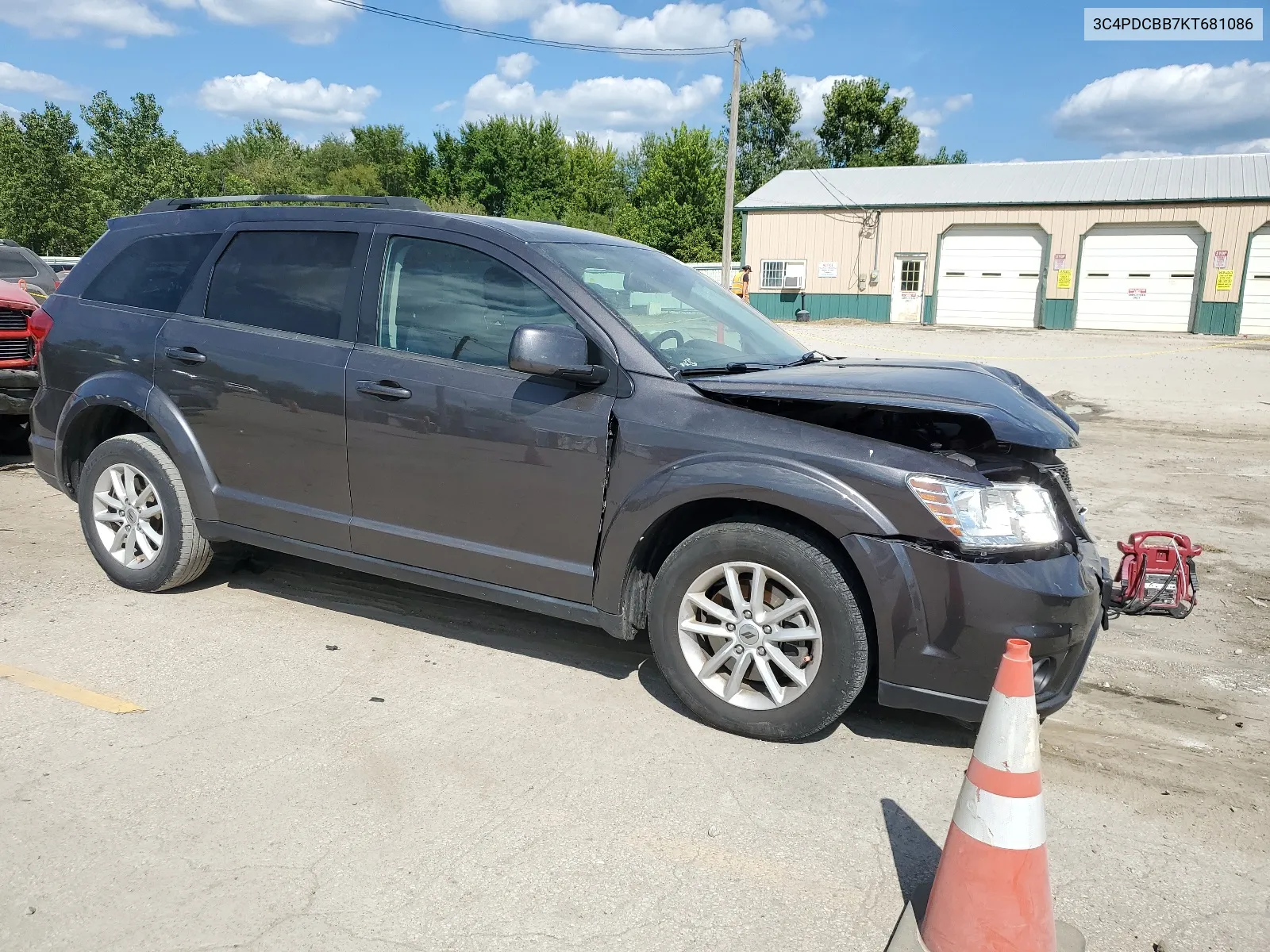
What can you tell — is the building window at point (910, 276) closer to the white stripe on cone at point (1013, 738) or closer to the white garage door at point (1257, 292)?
the white garage door at point (1257, 292)

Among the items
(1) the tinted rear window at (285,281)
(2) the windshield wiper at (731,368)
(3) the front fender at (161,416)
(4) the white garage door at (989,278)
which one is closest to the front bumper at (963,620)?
(2) the windshield wiper at (731,368)

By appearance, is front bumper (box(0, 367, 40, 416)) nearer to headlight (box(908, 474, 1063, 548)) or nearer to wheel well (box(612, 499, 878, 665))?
wheel well (box(612, 499, 878, 665))

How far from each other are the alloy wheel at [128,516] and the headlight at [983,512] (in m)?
3.78

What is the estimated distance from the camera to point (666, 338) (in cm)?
389

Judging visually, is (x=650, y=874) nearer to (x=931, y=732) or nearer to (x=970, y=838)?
(x=970, y=838)

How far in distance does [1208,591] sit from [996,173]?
3148 cm

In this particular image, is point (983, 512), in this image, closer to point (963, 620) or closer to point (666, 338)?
point (963, 620)

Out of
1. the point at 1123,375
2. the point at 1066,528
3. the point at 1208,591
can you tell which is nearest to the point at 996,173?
the point at 1123,375

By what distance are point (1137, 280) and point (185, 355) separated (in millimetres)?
30994

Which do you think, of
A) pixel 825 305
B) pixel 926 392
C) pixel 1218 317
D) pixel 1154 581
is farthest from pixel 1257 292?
pixel 926 392

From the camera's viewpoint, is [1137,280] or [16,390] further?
[1137,280]

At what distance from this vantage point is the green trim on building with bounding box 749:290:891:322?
33156 millimetres

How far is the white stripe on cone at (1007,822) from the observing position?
235 cm

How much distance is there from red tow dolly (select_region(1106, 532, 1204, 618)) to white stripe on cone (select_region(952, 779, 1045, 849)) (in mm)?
2816
